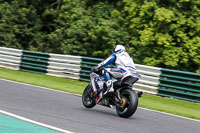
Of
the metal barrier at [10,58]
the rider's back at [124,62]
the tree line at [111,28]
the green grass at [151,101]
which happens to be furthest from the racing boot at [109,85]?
the metal barrier at [10,58]

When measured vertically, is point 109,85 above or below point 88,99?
above

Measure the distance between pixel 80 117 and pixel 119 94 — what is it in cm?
117

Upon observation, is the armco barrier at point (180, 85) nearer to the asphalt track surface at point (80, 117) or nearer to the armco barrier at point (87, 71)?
the armco barrier at point (87, 71)

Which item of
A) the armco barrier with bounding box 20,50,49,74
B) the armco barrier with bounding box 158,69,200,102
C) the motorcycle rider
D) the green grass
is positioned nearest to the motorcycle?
the motorcycle rider

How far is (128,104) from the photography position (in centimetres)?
848

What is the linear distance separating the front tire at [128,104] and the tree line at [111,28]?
8.93 metres

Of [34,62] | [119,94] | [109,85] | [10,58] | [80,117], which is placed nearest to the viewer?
[80,117]

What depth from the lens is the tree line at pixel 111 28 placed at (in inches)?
680

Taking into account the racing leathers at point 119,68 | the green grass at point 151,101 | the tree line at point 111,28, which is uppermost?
the tree line at point 111,28

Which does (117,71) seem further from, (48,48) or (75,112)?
(48,48)

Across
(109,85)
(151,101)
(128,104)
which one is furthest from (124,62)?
(151,101)

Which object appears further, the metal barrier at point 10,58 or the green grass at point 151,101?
the metal barrier at point 10,58

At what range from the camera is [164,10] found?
16.9 m

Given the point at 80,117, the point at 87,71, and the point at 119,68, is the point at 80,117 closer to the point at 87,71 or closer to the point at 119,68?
the point at 119,68
